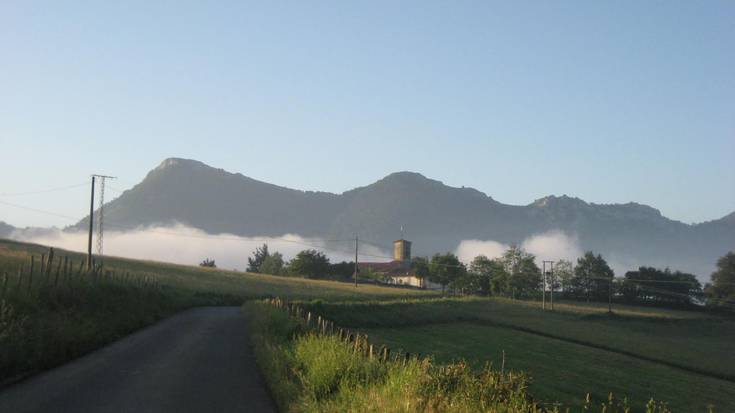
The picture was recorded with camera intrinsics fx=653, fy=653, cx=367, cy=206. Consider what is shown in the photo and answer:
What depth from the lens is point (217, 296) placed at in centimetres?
5997

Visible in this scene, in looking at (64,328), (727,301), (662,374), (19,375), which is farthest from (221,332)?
(727,301)

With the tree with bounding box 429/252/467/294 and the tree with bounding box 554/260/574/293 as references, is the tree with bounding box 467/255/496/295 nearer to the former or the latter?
the tree with bounding box 429/252/467/294

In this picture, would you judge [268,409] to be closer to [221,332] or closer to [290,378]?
[290,378]

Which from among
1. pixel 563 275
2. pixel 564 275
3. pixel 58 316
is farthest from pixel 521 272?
pixel 58 316

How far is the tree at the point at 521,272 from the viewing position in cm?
13138

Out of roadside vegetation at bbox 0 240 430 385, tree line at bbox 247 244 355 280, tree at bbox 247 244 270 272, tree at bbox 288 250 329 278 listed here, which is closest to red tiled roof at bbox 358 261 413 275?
A: tree line at bbox 247 244 355 280

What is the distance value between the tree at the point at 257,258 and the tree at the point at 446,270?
54.6 m

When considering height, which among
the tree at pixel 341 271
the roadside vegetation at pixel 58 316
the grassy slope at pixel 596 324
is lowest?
the grassy slope at pixel 596 324

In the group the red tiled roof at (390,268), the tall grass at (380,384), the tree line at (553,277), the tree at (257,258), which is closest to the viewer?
the tall grass at (380,384)

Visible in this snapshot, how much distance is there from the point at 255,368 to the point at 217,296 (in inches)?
1744

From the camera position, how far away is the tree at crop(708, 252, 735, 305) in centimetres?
10731

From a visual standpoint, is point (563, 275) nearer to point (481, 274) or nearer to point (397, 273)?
point (481, 274)

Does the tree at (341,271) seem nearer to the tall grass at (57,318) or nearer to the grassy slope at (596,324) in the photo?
the grassy slope at (596,324)

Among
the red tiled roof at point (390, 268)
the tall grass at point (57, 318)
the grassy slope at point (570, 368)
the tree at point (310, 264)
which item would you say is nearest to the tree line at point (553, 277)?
the tree at point (310, 264)
